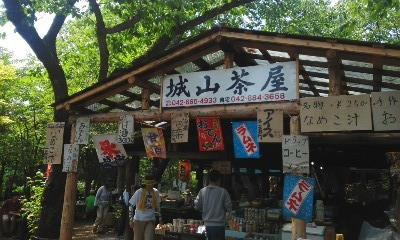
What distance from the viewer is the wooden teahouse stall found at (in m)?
7.08

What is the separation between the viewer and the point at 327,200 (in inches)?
534

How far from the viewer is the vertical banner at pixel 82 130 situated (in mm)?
10227

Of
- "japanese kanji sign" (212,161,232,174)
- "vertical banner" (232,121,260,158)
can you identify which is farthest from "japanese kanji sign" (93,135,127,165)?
"japanese kanji sign" (212,161,232,174)

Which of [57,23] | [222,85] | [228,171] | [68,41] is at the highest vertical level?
[68,41]

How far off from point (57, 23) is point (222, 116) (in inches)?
297

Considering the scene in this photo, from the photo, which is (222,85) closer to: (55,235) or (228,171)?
(228,171)

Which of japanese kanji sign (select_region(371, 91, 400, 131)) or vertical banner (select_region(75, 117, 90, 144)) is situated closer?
japanese kanji sign (select_region(371, 91, 400, 131))

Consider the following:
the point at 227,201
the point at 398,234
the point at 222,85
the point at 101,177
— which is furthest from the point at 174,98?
the point at 101,177

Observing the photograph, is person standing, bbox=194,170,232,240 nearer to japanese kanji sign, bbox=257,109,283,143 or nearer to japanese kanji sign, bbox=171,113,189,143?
japanese kanji sign, bbox=171,113,189,143

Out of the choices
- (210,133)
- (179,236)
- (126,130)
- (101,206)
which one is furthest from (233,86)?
(101,206)

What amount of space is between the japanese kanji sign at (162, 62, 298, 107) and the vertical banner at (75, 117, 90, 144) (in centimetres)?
247

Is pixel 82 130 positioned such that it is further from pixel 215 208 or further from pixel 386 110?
pixel 386 110

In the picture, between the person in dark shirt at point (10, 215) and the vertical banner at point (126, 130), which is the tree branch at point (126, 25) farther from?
the person in dark shirt at point (10, 215)

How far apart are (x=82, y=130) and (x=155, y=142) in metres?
2.06
